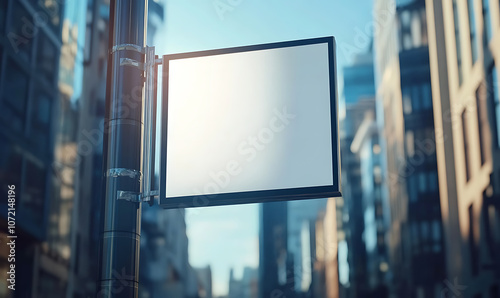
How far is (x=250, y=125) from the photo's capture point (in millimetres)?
4387

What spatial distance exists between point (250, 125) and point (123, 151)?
0.89 meters

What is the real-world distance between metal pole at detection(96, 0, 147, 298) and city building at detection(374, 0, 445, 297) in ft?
297

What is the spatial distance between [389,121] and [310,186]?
113943mm

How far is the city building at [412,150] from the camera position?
95.8 m

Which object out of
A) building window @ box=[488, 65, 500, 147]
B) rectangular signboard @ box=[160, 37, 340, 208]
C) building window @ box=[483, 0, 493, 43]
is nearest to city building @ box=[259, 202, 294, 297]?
building window @ box=[488, 65, 500, 147]

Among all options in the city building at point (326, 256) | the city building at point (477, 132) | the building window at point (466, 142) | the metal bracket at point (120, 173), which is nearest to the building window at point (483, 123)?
the city building at point (477, 132)

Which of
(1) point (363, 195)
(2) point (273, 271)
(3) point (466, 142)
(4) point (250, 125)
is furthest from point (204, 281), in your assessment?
(4) point (250, 125)

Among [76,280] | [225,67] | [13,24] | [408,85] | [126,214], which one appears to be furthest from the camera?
[408,85]

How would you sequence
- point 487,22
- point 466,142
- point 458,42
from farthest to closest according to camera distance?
point 466,142 → point 458,42 → point 487,22

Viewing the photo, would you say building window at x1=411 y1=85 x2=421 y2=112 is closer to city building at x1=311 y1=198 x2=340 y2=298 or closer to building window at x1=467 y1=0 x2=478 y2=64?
building window at x1=467 y1=0 x2=478 y2=64

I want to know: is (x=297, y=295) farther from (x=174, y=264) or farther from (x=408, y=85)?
(x=408, y=85)

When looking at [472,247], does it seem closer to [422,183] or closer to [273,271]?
[422,183]

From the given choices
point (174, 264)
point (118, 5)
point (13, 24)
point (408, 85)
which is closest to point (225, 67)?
point (118, 5)

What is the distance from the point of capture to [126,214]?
3.78 metres
